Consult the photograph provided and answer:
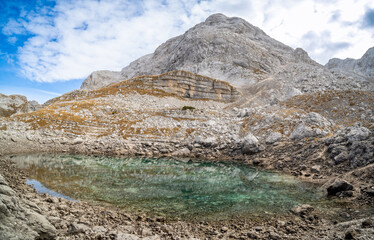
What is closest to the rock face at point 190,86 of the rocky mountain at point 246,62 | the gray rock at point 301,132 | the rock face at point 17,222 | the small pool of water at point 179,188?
the rocky mountain at point 246,62

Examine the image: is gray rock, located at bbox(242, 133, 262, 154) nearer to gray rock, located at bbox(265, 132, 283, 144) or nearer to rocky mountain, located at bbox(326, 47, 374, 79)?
gray rock, located at bbox(265, 132, 283, 144)

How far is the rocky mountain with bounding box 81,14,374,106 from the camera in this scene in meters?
74.6

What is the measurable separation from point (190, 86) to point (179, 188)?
66.4 m

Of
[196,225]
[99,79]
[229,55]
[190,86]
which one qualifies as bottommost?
[196,225]

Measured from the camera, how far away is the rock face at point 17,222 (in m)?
6.46

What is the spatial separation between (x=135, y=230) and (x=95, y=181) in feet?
41.5

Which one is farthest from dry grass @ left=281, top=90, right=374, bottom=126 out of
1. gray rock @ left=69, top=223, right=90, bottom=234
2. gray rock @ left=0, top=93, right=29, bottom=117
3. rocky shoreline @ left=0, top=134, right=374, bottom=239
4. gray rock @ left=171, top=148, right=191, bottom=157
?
gray rock @ left=0, top=93, right=29, bottom=117

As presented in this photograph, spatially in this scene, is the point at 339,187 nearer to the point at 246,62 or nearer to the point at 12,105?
the point at 12,105

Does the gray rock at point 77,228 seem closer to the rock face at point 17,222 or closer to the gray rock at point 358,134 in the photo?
the rock face at point 17,222

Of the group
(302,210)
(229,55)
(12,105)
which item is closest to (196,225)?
(302,210)

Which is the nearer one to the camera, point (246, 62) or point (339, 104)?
point (339, 104)

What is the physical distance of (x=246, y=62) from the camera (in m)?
108

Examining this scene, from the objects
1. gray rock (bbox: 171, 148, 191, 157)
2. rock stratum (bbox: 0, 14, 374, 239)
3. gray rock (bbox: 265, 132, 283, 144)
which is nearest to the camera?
rock stratum (bbox: 0, 14, 374, 239)

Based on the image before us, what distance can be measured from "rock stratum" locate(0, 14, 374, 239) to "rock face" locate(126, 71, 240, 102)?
0.43 metres
